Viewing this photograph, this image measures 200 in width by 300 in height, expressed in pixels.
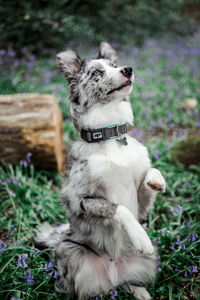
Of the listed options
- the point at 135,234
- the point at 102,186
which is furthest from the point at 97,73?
the point at 135,234

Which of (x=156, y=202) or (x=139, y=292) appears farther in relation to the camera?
(x=156, y=202)

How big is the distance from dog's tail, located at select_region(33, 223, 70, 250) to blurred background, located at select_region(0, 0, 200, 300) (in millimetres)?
120

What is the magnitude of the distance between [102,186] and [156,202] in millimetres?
1617

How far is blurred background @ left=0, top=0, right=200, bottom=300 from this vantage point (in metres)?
2.53

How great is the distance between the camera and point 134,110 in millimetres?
5766

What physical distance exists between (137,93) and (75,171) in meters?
4.51

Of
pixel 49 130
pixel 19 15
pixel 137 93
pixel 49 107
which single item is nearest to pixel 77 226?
pixel 49 130

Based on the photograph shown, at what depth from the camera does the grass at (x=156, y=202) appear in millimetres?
2428

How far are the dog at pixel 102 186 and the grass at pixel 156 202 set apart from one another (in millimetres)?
155

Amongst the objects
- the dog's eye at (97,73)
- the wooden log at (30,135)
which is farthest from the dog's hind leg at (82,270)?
the wooden log at (30,135)

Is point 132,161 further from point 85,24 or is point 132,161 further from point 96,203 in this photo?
point 85,24

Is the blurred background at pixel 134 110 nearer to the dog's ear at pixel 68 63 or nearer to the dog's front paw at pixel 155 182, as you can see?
the dog's front paw at pixel 155 182

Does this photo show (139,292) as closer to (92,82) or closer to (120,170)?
(120,170)

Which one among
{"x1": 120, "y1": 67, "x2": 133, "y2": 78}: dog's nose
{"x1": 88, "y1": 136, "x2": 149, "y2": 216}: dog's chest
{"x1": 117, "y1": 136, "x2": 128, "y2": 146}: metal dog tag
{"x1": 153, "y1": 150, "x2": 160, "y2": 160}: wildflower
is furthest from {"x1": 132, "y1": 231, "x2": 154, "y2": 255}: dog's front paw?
{"x1": 153, "y1": 150, "x2": 160, "y2": 160}: wildflower
